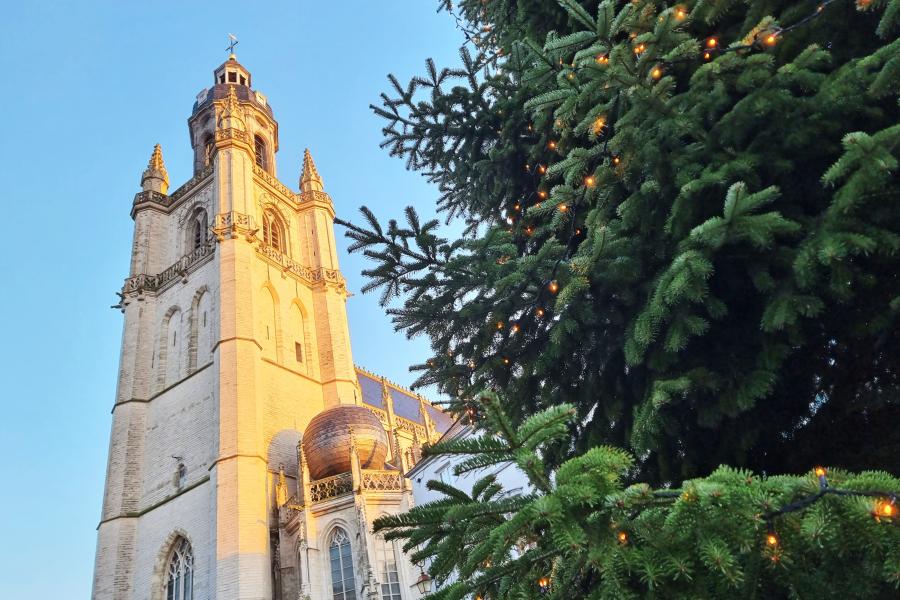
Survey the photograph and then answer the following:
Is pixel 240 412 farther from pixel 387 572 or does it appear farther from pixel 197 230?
pixel 197 230

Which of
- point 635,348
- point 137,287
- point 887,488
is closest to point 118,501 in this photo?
point 137,287

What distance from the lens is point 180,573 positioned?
21.0m

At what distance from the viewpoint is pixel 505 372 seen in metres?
5.06

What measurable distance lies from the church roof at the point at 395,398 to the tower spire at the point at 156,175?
47.0ft

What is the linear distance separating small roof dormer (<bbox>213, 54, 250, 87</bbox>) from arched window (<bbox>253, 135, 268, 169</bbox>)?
423cm

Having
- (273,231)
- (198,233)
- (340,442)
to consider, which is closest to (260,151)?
(273,231)

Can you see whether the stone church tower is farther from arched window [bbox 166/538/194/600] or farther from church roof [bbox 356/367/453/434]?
church roof [bbox 356/367/453/434]

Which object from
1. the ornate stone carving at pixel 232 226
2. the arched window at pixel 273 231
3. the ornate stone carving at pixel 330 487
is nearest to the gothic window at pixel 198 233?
the arched window at pixel 273 231

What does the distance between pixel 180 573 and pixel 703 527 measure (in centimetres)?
2245

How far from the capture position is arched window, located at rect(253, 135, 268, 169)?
32.8 m

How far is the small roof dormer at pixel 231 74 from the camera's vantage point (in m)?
35.4

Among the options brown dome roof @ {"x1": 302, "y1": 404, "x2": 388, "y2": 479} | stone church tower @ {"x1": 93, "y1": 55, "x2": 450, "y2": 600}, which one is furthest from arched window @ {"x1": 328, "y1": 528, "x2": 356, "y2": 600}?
brown dome roof @ {"x1": 302, "y1": 404, "x2": 388, "y2": 479}

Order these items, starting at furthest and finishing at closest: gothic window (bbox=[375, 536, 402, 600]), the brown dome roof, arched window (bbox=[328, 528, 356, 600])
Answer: the brown dome roof
arched window (bbox=[328, 528, 356, 600])
gothic window (bbox=[375, 536, 402, 600])

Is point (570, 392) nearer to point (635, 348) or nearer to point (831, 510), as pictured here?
point (635, 348)
